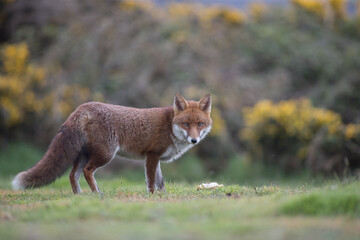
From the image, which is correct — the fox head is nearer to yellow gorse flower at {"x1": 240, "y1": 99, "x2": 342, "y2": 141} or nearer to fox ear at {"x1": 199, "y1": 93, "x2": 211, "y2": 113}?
Answer: fox ear at {"x1": 199, "y1": 93, "x2": 211, "y2": 113}

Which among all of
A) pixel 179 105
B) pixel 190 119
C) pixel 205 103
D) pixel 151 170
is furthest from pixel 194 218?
pixel 205 103

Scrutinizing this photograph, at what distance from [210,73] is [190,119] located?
9579 millimetres

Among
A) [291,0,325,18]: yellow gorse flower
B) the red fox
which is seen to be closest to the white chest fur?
the red fox

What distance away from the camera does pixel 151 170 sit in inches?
320

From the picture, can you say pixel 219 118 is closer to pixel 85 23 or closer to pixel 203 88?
pixel 203 88

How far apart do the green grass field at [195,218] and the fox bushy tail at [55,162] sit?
40.3 inches

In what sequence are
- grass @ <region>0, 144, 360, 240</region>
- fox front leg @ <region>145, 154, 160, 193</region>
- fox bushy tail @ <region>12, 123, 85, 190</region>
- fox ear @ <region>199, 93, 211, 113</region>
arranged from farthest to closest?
fox ear @ <region>199, 93, 211, 113</region>, fox front leg @ <region>145, 154, 160, 193</region>, fox bushy tail @ <region>12, 123, 85, 190</region>, grass @ <region>0, 144, 360, 240</region>

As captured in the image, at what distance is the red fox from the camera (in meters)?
7.70

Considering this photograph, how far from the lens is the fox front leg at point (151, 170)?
803 centimetres

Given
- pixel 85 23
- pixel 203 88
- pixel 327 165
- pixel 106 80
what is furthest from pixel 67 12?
pixel 327 165

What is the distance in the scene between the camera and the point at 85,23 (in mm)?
19156

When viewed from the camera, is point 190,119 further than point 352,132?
No

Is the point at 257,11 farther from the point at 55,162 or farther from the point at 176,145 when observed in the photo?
the point at 55,162

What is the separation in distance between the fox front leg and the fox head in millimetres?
614
